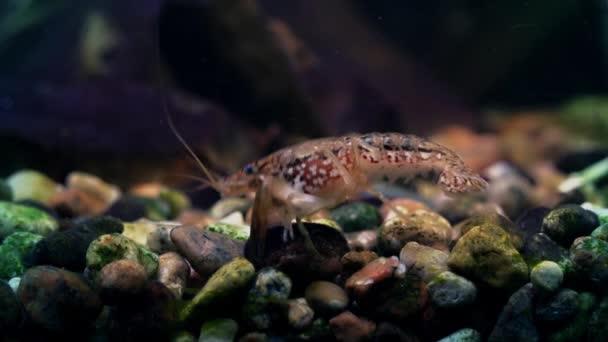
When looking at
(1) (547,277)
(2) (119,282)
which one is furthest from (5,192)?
(1) (547,277)

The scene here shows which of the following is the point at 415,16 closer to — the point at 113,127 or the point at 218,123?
the point at 218,123

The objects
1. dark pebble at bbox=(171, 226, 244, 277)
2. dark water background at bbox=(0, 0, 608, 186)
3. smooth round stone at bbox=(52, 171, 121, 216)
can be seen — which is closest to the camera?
dark pebble at bbox=(171, 226, 244, 277)

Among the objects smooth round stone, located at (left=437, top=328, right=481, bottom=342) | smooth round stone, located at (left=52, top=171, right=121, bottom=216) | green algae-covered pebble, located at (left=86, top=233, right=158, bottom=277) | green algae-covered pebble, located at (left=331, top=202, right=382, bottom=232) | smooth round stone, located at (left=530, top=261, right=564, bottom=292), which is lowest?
smooth round stone, located at (left=52, top=171, right=121, bottom=216)

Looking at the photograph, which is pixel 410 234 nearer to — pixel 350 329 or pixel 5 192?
pixel 350 329

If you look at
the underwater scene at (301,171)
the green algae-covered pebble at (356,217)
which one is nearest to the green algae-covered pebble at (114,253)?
the underwater scene at (301,171)

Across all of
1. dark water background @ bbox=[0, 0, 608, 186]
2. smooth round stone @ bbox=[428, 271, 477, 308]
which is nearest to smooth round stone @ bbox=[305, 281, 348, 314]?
smooth round stone @ bbox=[428, 271, 477, 308]

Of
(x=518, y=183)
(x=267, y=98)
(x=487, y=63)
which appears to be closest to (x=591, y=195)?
(x=518, y=183)

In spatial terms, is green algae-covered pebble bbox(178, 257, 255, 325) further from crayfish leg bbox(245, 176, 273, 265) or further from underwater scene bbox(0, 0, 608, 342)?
crayfish leg bbox(245, 176, 273, 265)
